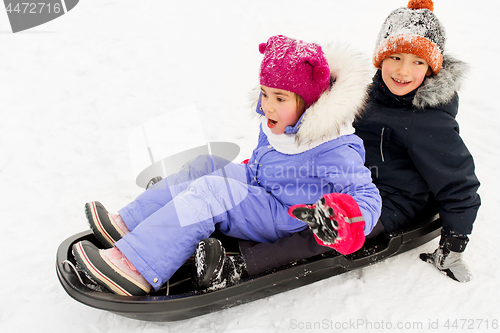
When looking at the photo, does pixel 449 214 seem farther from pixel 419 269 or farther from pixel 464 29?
pixel 464 29

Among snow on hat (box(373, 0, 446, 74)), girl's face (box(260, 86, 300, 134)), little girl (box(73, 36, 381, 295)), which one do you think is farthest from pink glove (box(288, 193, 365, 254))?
snow on hat (box(373, 0, 446, 74))

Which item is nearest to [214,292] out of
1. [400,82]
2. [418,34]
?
[400,82]

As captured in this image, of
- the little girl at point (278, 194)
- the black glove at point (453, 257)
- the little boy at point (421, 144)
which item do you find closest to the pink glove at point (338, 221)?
the little girl at point (278, 194)

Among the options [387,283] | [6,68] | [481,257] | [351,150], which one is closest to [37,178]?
[6,68]

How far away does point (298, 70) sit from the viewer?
160 centimetres

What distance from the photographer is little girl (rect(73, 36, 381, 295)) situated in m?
1.52

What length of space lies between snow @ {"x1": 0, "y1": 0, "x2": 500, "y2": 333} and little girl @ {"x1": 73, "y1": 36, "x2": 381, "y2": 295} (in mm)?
354

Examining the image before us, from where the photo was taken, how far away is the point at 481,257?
2086 millimetres

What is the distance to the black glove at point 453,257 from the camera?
192 centimetres

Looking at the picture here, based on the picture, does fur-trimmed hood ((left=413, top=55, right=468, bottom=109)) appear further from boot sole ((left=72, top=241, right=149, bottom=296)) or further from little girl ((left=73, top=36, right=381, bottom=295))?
boot sole ((left=72, top=241, right=149, bottom=296))

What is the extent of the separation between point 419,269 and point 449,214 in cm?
35

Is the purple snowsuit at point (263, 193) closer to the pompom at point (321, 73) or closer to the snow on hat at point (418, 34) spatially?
the pompom at point (321, 73)

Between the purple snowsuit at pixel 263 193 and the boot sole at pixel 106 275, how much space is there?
0.24 ft

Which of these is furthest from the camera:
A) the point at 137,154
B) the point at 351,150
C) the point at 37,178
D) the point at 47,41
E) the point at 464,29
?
the point at 464,29
